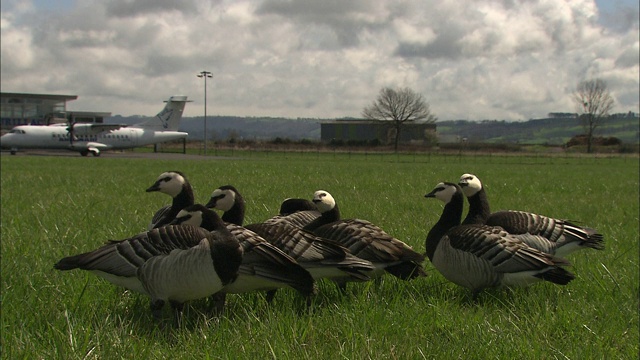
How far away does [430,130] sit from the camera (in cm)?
9175

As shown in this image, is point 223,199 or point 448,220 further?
point 448,220

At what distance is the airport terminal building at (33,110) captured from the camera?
111 meters

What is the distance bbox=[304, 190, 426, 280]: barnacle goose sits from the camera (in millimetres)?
5977

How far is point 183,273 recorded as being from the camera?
458 centimetres

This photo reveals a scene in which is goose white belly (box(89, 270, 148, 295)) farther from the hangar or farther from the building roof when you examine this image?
the building roof

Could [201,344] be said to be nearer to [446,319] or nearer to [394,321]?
[394,321]

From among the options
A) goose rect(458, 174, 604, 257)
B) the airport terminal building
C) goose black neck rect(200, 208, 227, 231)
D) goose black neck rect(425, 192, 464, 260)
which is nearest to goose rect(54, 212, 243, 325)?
goose black neck rect(200, 208, 227, 231)

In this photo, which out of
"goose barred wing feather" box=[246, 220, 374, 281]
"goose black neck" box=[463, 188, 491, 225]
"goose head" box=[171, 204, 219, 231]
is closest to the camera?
"goose head" box=[171, 204, 219, 231]

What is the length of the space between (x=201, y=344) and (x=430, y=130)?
89.6 meters

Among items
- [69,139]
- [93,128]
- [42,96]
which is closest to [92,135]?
[93,128]

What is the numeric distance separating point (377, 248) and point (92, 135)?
74.1 metres

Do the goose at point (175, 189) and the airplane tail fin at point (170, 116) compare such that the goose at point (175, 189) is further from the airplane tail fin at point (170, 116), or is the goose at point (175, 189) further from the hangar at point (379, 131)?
the airplane tail fin at point (170, 116)

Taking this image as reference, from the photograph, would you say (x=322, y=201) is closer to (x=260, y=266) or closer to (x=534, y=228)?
(x=260, y=266)

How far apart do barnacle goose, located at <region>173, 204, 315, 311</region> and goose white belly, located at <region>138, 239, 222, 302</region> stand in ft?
1.30
